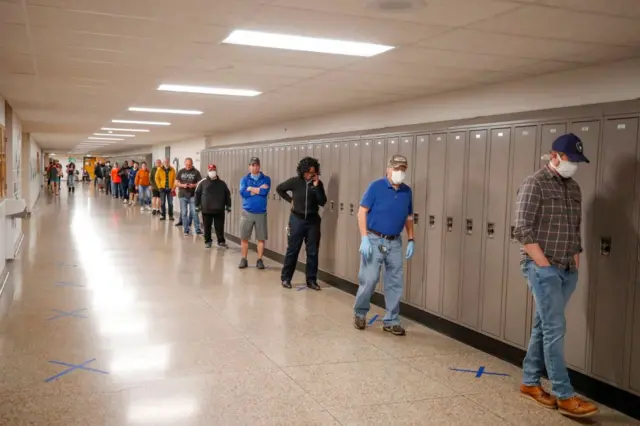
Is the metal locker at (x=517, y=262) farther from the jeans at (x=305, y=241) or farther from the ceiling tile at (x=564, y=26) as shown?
the jeans at (x=305, y=241)

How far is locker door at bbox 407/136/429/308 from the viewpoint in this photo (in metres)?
5.77

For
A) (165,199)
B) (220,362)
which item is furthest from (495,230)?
(165,199)

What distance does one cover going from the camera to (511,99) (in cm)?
537

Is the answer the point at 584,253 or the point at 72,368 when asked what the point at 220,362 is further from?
the point at 584,253

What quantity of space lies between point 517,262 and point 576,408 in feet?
4.46

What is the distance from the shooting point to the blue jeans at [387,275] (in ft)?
17.2

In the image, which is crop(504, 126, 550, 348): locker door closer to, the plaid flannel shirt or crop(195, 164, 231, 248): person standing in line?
the plaid flannel shirt

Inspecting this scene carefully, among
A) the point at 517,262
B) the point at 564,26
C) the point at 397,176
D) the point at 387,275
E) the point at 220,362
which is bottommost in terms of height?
the point at 220,362

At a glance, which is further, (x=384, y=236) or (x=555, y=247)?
(x=384, y=236)

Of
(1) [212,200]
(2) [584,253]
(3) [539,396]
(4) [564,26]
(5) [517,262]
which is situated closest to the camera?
(4) [564,26]

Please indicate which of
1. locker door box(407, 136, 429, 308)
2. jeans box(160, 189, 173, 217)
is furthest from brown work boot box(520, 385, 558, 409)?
jeans box(160, 189, 173, 217)

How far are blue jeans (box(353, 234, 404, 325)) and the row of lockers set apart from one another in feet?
1.67

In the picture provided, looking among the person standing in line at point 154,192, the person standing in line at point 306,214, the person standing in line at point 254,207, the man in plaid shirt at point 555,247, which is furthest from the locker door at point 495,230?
the person standing in line at point 154,192

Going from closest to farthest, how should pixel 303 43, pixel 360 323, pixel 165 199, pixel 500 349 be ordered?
pixel 303 43 → pixel 500 349 → pixel 360 323 → pixel 165 199
